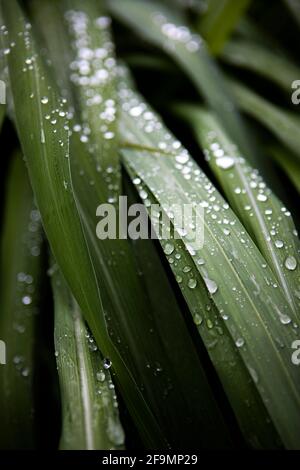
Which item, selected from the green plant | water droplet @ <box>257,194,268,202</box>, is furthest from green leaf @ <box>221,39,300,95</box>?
water droplet @ <box>257,194,268,202</box>

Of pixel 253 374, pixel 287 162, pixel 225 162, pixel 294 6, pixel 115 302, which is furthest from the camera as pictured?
pixel 294 6

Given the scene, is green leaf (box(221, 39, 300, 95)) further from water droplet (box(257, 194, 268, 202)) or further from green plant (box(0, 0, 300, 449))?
water droplet (box(257, 194, 268, 202))

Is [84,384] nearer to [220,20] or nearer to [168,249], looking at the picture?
[168,249]

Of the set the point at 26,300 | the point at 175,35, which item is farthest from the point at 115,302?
the point at 175,35

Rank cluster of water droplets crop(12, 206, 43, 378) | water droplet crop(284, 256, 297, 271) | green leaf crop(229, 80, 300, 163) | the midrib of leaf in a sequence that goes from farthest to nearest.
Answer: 1. green leaf crop(229, 80, 300, 163)
2. cluster of water droplets crop(12, 206, 43, 378)
3. water droplet crop(284, 256, 297, 271)
4. the midrib of leaf

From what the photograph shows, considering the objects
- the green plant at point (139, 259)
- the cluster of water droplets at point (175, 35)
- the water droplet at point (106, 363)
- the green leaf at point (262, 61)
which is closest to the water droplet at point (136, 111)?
the green plant at point (139, 259)
